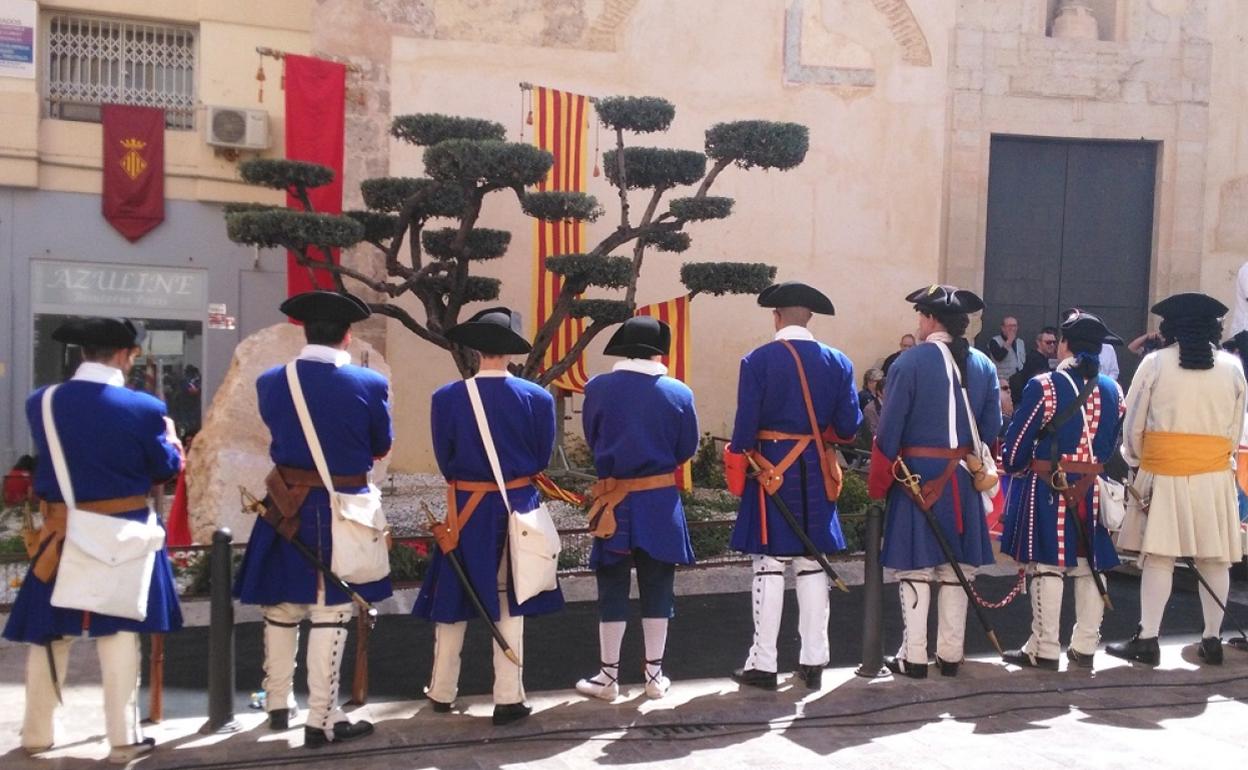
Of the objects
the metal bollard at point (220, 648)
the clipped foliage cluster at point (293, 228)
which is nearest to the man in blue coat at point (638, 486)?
the metal bollard at point (220, 648)

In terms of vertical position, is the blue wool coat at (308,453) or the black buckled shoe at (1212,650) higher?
the blue wool coat at (308,453)

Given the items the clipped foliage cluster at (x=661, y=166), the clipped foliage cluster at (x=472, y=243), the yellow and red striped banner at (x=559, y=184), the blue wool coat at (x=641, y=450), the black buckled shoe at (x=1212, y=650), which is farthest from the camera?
the yellow and red striped banner at (x=559, y=184)

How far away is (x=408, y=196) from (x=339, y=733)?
6787mm

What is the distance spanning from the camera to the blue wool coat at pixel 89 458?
490 cm

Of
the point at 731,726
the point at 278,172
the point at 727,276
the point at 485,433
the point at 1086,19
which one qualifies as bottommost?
the point at 731,726

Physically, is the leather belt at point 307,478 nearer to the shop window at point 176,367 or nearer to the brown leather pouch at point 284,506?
the brown leather pouch at point 284,506

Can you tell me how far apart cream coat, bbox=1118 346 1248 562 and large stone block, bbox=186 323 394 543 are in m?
5.41

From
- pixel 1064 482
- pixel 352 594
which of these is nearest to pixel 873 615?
pixel 1064 482

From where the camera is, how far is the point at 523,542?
5523 mm

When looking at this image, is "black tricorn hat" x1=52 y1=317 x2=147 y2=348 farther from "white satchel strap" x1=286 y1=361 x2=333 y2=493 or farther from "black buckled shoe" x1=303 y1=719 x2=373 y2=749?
"black buckled shoe" x1=303 y1=719 x2=373 y2=749

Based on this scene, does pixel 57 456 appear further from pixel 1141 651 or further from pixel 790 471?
pixel 1141 651

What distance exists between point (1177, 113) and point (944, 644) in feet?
37.1

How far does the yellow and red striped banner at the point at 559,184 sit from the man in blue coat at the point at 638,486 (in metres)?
5.88

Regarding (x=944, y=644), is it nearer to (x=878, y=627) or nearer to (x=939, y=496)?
(x=878, y=627)
